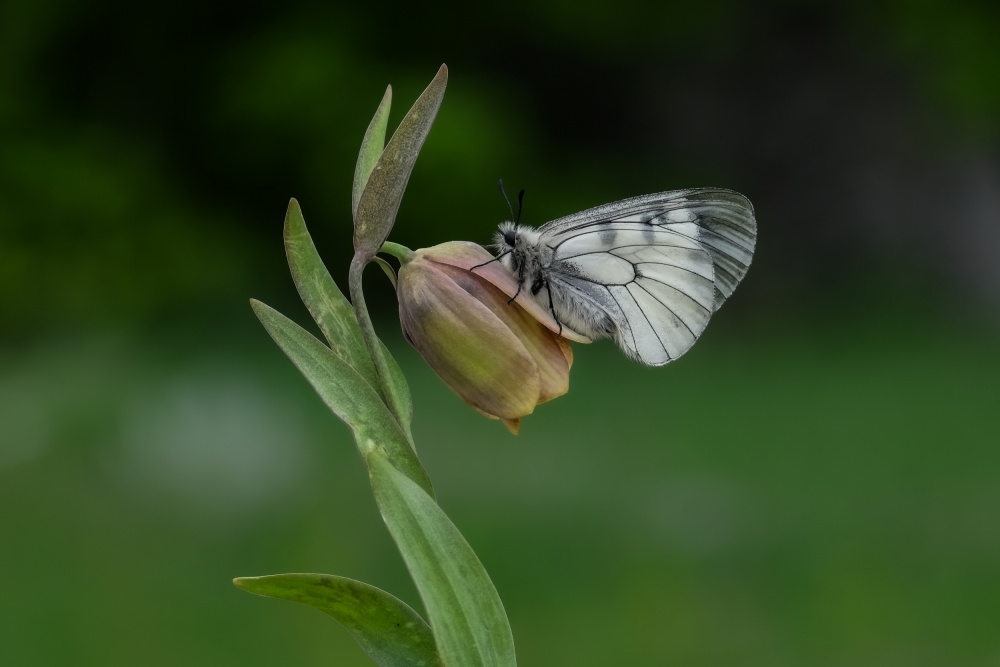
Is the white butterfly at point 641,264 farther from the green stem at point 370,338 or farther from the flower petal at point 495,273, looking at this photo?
the green stem at point 370,338

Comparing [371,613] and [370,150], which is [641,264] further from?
[371,613]

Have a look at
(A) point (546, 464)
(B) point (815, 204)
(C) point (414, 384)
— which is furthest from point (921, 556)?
(B) point (815, 204)

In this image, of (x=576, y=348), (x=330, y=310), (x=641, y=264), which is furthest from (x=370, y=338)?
(x=576, y=348)

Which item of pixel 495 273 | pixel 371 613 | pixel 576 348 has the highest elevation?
pixel 576 348

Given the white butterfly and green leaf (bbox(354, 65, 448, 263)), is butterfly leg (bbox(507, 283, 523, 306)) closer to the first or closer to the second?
the white butterfly

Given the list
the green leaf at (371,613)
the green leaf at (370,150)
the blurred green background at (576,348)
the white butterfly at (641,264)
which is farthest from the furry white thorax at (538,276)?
the blurred green background at (576,348)

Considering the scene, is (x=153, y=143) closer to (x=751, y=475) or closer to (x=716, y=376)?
(x=716, y=376)
